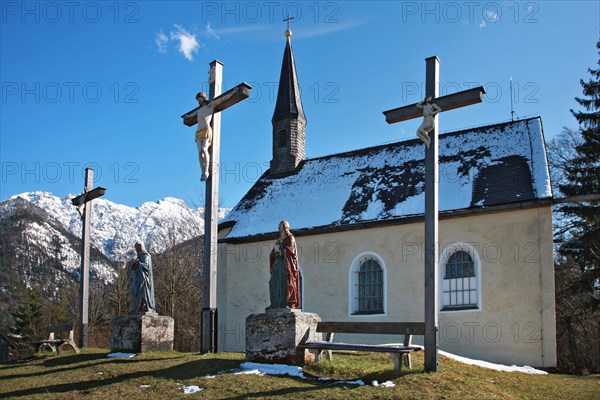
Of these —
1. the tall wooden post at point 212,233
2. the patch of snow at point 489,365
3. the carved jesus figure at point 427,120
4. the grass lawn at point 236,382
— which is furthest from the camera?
the patch of snow at point 489,365

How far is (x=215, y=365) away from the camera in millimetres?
10086

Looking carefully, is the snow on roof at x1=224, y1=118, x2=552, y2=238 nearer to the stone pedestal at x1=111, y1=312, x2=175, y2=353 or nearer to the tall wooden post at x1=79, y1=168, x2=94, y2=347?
the tall wooden post at x1=79, y1=168, x2=94, y2=347

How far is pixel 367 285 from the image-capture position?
61.9ft

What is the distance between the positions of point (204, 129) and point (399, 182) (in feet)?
30.4

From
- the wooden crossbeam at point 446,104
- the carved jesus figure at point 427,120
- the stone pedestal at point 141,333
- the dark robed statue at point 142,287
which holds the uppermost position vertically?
the wooden crossbeam at point 446,104

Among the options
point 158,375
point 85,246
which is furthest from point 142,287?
point 85,246

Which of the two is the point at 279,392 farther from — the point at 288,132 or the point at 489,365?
the point at 288,132

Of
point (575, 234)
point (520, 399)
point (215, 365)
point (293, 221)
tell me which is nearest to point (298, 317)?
point (215, 365)

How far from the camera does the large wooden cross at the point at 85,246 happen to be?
1586 centimetres

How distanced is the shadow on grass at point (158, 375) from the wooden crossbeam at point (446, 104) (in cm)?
543

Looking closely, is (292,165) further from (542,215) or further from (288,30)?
(542,215)

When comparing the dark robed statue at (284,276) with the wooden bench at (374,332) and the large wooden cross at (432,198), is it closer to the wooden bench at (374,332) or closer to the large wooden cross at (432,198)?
the wooden bench at (374,332)

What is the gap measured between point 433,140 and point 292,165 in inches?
562

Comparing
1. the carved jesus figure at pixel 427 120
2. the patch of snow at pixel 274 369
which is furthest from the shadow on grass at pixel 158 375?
the carved jesus figure at pixel 427 120
